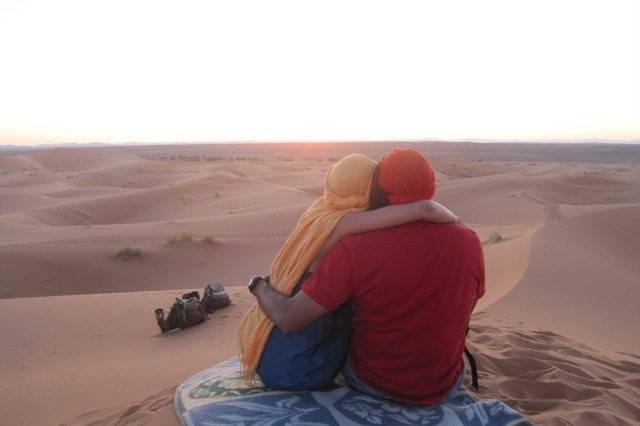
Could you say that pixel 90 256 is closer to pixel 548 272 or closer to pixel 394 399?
pixel 548 272

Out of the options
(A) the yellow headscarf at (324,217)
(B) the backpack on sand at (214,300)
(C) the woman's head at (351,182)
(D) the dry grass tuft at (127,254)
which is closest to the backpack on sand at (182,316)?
(B) the backpack on sand at (214,300)

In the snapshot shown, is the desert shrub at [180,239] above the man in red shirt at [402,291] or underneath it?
underneath

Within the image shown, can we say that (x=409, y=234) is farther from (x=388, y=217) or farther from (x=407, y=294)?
(x=407, y=294)

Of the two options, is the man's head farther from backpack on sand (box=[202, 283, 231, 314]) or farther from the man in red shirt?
backpack on sand (box=[202, 283, 231, 314])

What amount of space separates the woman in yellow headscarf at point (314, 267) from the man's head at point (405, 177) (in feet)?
0.34

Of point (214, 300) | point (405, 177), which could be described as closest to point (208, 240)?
point (214, 300)

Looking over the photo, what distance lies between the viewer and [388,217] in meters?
2.91

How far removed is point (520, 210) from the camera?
2034 centimetres

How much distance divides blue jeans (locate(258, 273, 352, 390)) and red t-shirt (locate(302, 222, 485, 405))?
0.40 feet

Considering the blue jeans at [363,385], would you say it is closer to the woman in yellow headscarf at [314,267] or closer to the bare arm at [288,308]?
the woman in yellow headscarf at [314,267]

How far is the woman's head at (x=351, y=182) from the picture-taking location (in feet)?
10.2

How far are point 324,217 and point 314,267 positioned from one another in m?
0.30

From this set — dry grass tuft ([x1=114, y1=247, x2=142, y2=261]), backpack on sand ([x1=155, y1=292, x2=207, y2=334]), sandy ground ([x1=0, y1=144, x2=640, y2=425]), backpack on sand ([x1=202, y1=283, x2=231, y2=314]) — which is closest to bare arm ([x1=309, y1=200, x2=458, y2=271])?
sandy ground ([x1=0, y1=144, x2=640, y2=425])

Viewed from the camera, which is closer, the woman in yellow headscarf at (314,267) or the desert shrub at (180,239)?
the woman in yellow headscarf at (314,267)
